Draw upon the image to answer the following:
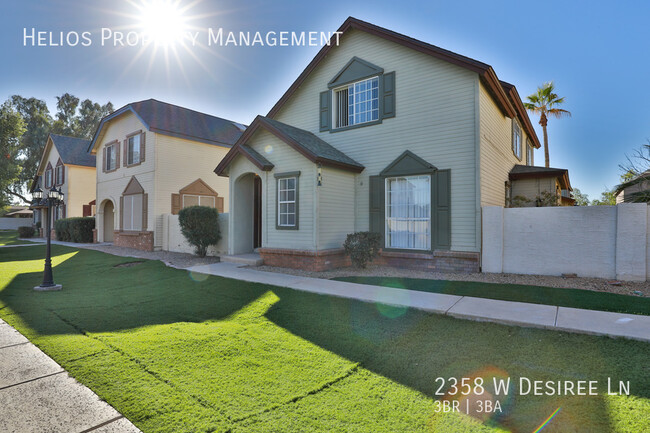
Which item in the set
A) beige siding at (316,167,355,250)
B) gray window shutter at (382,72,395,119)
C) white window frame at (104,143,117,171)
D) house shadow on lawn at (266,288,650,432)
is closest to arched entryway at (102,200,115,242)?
white window frame at (104,143,117,171)

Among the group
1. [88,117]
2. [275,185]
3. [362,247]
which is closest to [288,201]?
[275,185]

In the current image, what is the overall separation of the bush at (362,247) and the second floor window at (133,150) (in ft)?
45.3

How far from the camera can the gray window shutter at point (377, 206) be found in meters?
10.6

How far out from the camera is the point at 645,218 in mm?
7086

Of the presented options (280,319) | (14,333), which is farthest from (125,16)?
(280,319)

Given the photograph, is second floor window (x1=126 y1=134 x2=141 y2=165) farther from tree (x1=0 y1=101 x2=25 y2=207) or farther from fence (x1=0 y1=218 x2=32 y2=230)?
fence (x1=0 y1=218 x2=32 y2=230)

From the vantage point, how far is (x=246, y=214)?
12328mm

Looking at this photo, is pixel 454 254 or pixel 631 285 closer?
→ pixel 631 285

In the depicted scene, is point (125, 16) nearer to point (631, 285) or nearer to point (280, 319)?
point (280, 319)

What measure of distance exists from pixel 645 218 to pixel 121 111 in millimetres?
22318

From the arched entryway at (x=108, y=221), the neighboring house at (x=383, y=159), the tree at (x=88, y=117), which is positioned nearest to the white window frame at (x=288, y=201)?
the neighboring house at (x=383, y=159)

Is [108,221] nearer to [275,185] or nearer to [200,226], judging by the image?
[200,226]

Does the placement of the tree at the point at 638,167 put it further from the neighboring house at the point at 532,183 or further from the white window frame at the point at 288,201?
the white window frame at the point at 288,201

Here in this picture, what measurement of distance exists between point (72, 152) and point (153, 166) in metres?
15.8
